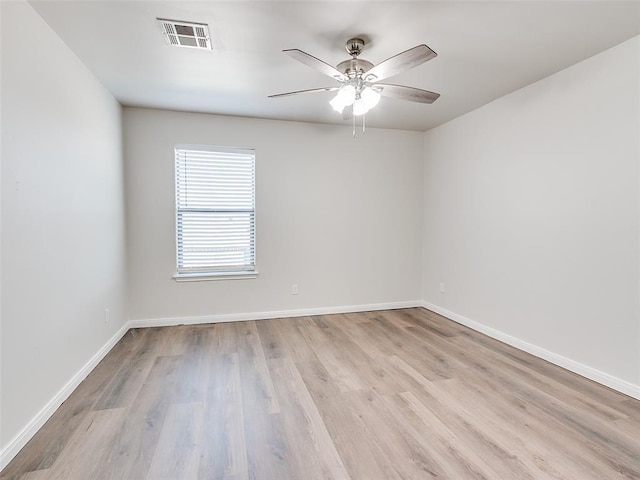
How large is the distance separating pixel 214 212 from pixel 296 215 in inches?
40.1

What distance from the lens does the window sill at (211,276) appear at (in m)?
3.88

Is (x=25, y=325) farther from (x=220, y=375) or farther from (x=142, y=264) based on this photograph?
(x=142, y=264)

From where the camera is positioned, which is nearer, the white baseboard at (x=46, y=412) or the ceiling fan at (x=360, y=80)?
the white baseboard at (x=46, y=412)

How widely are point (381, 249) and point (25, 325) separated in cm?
377

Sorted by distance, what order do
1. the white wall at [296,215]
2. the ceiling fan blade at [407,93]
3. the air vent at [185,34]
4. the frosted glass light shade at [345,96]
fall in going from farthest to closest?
the white wall at [296,215] → the ceiling fan blade at [407,93] → the frosted glass light shade at [345,96] → the air vent at [185,34]

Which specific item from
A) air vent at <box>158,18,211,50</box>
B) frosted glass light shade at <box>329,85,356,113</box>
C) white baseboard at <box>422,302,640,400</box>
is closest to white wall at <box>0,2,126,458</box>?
air vent at <box>158,18,211,50</box>

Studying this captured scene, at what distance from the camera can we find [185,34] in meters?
2.18

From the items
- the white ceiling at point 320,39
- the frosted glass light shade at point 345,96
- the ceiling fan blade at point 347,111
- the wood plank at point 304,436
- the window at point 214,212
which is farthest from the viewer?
the window at point 214,212

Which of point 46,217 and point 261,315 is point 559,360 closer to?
point 261,315

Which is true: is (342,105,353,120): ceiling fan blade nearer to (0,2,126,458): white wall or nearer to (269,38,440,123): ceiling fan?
(269,38,440,123): ceiling fan

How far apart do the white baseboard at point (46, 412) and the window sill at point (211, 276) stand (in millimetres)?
1030

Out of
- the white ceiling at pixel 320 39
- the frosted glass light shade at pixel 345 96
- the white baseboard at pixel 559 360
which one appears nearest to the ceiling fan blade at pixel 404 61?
the frosted glass light shade at pixel 345 96

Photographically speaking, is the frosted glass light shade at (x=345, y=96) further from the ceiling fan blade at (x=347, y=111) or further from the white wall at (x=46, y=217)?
the white wall at (x=46, y=217)

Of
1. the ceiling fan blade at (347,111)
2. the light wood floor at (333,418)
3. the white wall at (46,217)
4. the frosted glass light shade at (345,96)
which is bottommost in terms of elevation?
the light wood floor at (333,418)
